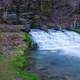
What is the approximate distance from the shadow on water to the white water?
185cm

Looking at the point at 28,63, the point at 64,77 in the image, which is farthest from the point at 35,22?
the point at 64,77

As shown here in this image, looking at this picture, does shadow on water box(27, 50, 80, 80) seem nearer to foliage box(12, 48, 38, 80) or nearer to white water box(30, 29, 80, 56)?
foliage box(12, 48, 38, 80)

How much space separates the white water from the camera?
19453mm

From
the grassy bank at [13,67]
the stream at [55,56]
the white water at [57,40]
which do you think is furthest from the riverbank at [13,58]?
the white water at [57,40]

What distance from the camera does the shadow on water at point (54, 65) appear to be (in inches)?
475

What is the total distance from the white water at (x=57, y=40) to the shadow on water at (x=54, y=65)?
1.85 metres

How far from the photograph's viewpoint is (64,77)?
11.8 m

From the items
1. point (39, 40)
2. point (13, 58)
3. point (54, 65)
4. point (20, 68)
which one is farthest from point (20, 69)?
point (39, 40)

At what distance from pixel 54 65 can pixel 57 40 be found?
718 cm

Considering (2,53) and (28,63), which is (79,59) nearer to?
(28,63)

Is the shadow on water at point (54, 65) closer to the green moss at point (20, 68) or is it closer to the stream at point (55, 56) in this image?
the stream at point (55, 56)

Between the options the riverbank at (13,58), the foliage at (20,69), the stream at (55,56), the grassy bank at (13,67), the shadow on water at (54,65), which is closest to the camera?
the grassy bank at (13,67)

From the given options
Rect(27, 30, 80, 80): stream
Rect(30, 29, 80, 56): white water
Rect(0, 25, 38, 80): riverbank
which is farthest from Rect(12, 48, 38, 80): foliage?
Rect(30, 29, 80, 56): white water

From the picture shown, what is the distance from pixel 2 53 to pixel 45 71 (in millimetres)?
2386
